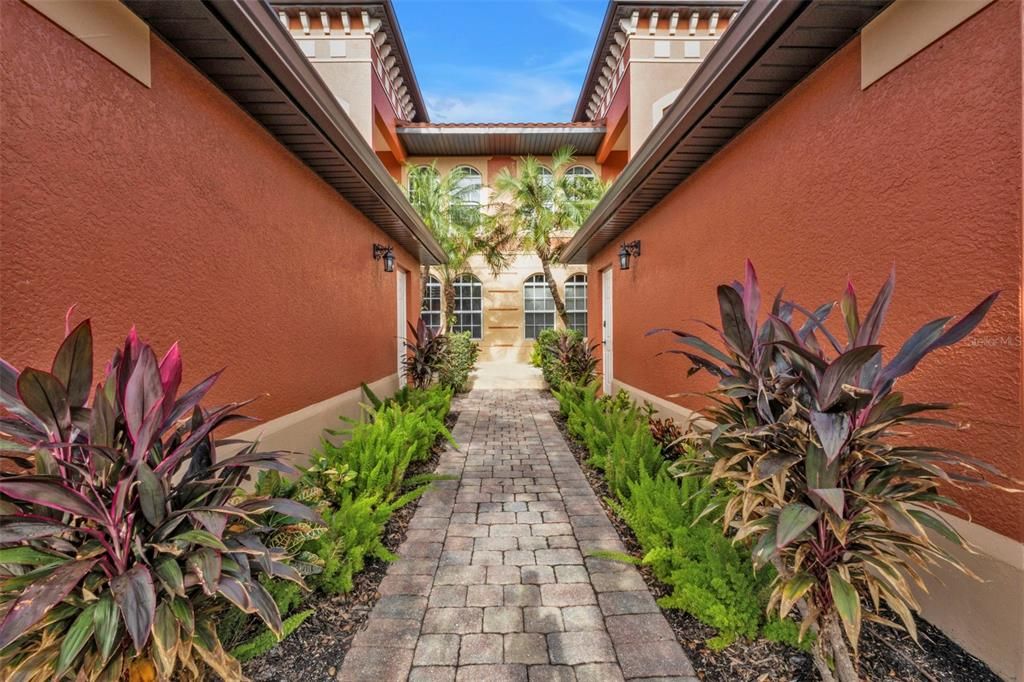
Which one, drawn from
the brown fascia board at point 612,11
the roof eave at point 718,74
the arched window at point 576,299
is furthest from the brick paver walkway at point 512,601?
the arched window at point 576,299

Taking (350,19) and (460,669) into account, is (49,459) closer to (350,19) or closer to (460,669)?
(460,669)

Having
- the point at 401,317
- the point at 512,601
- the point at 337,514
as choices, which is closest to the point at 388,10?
the point at 401,317

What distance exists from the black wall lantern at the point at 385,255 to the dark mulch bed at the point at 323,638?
4760mm

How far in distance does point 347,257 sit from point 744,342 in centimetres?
472

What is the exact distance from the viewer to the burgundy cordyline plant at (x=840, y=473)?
61.6 inches

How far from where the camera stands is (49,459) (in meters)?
1.58

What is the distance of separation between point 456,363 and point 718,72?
7.51 meters

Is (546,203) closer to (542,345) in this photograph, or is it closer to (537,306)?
(542,345)

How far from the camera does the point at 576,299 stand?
50.7 ft

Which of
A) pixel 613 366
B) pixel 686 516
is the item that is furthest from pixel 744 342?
pixel 613 366

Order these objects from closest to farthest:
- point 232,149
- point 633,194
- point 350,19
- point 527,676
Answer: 1. point 527,676
2. point 232,149
3. point 633,194
4. point 350,19

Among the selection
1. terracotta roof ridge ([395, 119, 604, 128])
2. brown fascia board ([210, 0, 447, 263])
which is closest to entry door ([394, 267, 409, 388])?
brown fascia board ([210, 0, 447, 263])

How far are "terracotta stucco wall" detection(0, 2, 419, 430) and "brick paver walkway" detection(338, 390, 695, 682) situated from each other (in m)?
1.88

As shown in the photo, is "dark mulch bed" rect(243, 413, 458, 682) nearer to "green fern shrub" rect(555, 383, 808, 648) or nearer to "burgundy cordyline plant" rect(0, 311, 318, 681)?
"burgundy cordyline plant" rect(0, 311, 318, 681)
